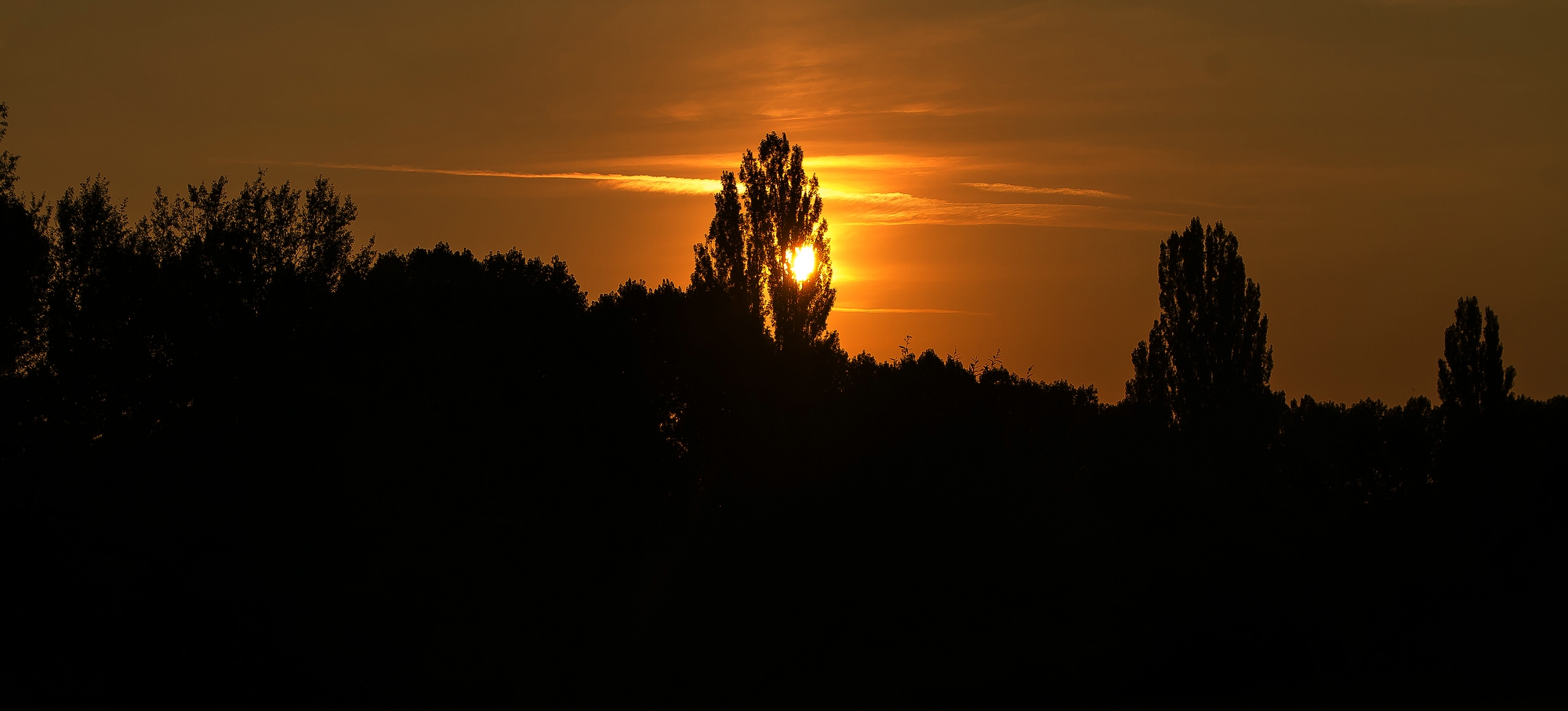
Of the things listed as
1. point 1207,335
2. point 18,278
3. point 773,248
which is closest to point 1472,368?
point 1207,335

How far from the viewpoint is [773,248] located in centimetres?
5284

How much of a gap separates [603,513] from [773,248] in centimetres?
1564

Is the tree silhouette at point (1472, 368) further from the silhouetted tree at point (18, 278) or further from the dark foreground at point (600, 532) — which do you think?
the silhouetted tree at point (18, 278)

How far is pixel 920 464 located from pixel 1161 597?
2124cm

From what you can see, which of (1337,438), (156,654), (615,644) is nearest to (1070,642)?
(615,644)

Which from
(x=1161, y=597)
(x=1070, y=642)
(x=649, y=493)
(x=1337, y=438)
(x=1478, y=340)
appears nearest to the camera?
(x=1070, y=642)

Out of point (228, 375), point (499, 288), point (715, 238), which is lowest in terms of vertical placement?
point (228, 375)

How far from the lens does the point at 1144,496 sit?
52562 millimetres

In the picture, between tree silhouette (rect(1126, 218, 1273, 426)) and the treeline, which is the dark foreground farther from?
tree silhouette (rect(1126, 218, 1273, 426))

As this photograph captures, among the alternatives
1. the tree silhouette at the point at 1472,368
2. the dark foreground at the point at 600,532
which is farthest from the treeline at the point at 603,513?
the tree silhouette at the point at 1472,368

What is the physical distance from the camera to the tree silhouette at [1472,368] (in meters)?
78.7

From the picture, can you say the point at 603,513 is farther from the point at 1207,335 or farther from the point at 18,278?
the point at 1207,335

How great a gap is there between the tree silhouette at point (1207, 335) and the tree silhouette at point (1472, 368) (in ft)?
83.1

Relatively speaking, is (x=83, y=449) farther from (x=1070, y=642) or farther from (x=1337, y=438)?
(x=1337, y=438)
